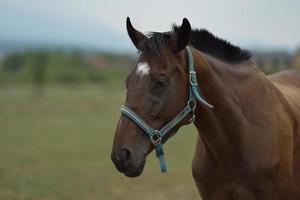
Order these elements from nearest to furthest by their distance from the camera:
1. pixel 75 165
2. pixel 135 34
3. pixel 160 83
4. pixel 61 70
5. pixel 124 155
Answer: pixel 124 155 → pixel 160 83 → pixel 135 34 → pixel 75 165 → pixel 61 70

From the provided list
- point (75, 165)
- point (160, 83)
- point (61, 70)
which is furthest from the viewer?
point (61, 70)

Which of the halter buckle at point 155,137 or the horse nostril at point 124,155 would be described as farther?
the halter buckle at point 155,137

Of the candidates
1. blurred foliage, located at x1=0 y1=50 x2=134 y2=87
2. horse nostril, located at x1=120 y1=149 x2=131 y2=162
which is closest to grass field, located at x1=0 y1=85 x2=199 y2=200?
horse nostril, located at x1=120 y1=149 x2=131 y2=162

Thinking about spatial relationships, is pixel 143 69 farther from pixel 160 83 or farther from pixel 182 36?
pixel 182 36

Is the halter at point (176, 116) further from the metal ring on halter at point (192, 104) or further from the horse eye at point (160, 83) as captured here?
the horse eye at point (160, 83)

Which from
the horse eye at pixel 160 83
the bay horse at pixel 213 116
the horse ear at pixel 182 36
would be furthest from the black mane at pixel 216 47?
the horse eye at pixel 160 83

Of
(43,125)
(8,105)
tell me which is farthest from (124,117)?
(8,105)

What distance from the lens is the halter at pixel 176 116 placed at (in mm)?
3148

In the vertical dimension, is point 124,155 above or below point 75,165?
above

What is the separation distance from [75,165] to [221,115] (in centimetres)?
880

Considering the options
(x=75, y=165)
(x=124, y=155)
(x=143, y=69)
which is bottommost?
(x=75, y=165)

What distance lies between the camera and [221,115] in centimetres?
367

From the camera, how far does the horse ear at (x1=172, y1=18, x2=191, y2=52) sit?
125 inches

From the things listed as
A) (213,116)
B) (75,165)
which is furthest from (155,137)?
(75,165)
